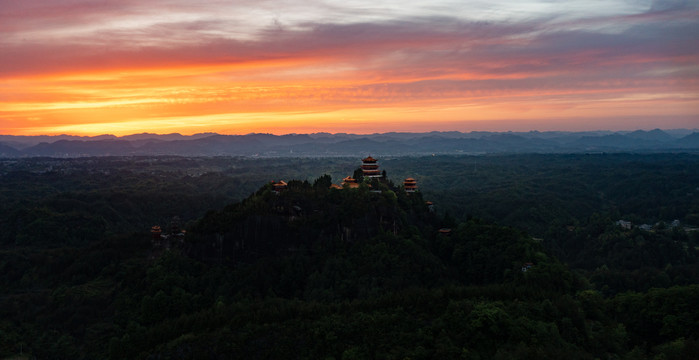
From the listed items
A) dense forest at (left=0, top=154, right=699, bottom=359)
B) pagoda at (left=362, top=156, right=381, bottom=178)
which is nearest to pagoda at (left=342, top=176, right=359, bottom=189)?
dense forest at (left=0, top=154, right=699, bottom=359)

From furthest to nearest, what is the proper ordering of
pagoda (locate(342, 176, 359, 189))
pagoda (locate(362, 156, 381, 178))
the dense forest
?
pagoda (locate(362, 156, 381, 178)) → pagoda (locate(342, 176, 359, 189)) → the dense forest

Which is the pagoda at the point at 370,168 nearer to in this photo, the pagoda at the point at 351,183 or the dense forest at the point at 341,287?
the dense forest at the point at 341,287

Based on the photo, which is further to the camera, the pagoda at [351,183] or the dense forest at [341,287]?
the pagoda at [351,183]

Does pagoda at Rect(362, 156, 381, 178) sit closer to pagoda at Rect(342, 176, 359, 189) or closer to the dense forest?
the dense forest

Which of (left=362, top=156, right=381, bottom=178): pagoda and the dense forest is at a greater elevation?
(left=362, top=156, right=381, bottom=178): pagoda

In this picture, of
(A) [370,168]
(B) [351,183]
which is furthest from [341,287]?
(A) [370,168]

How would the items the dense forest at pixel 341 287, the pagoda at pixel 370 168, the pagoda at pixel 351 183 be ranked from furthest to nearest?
1. the pagoda at pixel 370 168
2. the pagoda at pixel 351 183
3. the dense forest at pixel 341 287

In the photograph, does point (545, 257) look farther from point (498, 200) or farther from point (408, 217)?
point (498, 200)

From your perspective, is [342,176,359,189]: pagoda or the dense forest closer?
the dense forest

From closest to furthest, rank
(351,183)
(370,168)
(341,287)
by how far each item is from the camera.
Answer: (341,287)
(351,183)
(370,168)

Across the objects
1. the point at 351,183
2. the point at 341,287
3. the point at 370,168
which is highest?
the point at 370,168

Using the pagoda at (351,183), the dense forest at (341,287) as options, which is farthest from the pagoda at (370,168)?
the pagoda at (351,183)

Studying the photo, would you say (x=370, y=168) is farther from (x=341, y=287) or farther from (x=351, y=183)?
(x=341, y=287)
